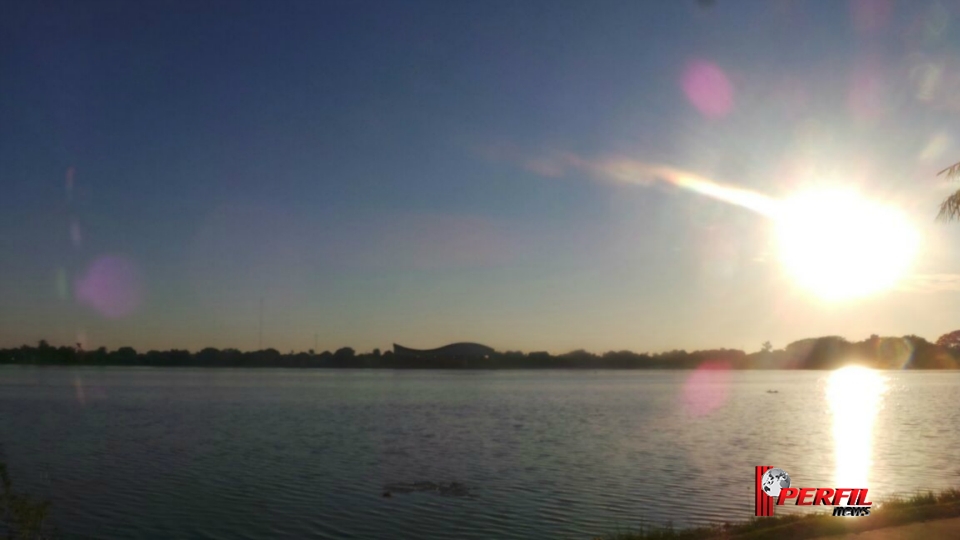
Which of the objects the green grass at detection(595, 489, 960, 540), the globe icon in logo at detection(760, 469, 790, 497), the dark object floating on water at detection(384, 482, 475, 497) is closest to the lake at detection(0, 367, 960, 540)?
the dark object floating on water at detection(384, 482, 475, 497)

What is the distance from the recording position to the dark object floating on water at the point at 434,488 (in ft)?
83.7

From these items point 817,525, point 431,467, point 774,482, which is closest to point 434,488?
point 431,467

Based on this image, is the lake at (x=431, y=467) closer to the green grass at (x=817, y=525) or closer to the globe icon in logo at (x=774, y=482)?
the globe icon in logo at (x=774, y=482)

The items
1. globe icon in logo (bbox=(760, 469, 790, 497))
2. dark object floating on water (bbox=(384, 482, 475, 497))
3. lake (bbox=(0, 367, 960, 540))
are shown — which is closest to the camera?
lake (bbox=(0, 367, 960, 540))

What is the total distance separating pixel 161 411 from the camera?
61.8 meters

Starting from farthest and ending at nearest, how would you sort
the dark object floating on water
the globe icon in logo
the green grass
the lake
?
the dark object floating on water < the globe icon in logo < the lake < the green grass

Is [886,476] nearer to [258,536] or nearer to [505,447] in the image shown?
[505,447]

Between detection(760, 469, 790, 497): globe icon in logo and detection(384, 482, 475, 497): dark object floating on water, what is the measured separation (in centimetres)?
887

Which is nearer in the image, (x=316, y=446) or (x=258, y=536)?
(x=258, y=536)

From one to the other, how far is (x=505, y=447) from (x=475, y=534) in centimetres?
1753

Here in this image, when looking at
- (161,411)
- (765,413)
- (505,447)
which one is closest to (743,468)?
(505,447)

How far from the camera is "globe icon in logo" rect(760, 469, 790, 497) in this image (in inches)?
893

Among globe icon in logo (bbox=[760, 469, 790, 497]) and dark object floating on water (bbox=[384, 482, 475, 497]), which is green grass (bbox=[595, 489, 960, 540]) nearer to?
globe icon in logo (bbox=[760, 469, 790, 497])

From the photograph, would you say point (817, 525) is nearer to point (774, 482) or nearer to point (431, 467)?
point (774, 482)
